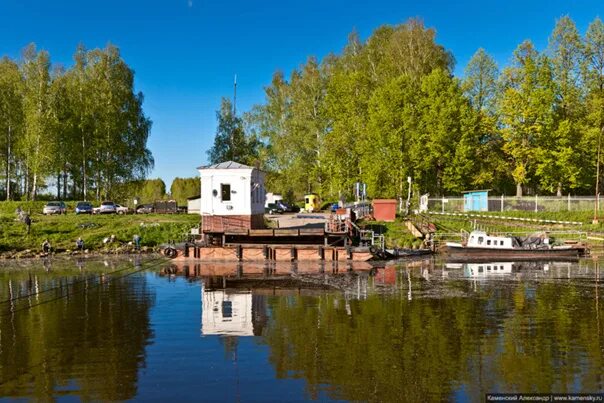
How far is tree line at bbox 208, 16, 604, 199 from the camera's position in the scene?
195ft

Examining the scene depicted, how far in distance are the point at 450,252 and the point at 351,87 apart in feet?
105

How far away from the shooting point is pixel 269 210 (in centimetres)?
6750

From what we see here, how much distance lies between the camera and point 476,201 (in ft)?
182

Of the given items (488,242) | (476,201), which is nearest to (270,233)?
(488,242)

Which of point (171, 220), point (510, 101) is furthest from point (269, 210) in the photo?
point (510, 101)

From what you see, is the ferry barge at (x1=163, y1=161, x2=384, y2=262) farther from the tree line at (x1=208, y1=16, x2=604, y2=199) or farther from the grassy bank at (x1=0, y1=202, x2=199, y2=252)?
the tree line at (x1=208, y1=16, x2=604, y2=199)

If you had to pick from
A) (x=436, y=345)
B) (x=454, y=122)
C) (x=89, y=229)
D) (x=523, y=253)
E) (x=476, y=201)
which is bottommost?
(x=436, y=345)

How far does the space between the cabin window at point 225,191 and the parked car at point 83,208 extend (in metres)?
25.2

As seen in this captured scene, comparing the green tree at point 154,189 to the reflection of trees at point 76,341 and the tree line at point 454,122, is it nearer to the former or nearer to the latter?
the tree line at point 454,122

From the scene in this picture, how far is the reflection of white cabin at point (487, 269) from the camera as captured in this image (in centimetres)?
3256

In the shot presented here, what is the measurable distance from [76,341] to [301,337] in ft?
24.2

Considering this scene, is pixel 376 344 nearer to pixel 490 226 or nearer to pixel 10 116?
pixel 490 226

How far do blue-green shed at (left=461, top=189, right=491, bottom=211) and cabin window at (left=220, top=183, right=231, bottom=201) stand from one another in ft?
87.7

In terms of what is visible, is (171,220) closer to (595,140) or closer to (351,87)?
(351,87)
